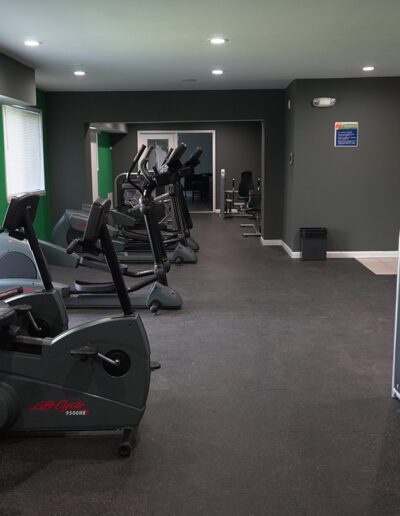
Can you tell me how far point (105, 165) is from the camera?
1211 centimetres

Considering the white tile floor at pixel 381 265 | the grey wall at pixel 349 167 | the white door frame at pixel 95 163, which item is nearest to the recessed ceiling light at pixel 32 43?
the grey wall at pixel 349 167

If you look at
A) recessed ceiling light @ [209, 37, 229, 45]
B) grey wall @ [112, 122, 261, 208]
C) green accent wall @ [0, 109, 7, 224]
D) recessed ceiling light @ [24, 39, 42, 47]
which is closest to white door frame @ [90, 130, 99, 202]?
grey wall @ [112, 122, 261, 208]

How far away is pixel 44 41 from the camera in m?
4.84

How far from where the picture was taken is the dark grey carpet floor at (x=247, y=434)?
2207mm

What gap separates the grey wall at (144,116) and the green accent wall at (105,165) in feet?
9.82

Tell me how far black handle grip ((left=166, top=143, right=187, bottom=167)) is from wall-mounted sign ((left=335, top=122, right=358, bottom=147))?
2.38 metres

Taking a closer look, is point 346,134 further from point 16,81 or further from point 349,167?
point 16,81

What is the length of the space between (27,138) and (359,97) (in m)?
4.31

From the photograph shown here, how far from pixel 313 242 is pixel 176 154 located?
7.74 feet

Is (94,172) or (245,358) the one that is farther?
(94,172)

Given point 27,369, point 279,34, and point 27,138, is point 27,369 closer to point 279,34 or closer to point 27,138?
point 279,34

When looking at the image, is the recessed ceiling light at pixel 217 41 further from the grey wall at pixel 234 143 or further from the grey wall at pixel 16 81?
the grey wall at pixel 234 143

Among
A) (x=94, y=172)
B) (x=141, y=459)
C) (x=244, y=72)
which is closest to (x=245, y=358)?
(x=141, y=459)

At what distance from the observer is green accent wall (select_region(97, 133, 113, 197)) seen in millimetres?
11577
